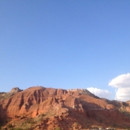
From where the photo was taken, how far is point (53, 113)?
51.7 metres

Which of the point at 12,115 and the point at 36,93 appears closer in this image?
the point at 12,115

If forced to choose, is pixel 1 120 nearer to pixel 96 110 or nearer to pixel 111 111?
pixel 96 110

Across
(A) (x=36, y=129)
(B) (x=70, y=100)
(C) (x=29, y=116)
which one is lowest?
(A) (x=36, y=129)

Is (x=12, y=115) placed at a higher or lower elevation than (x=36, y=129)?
higher

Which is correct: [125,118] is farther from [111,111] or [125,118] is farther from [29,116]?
[29,116]

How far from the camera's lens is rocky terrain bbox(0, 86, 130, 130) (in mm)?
47531

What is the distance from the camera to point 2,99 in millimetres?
68250

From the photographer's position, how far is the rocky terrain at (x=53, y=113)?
4753 centimetres

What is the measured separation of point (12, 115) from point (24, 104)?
421cm

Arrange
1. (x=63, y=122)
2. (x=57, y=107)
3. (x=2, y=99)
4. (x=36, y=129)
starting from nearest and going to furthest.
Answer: (x=36, y=129), (x=63, y=122), (x=57, y=107), (x=2, y=99)

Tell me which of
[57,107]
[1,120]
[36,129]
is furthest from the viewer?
[1,120]

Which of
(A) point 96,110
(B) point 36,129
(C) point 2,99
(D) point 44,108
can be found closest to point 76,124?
(B) point 36,129

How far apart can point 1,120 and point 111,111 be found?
2937 centimetres

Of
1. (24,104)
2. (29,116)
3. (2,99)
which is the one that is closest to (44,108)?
(29,116)
